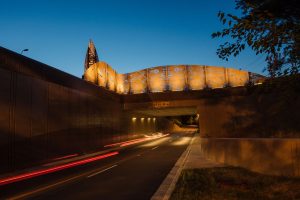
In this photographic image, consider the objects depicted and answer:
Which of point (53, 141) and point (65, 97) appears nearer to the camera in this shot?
point (53, 141)

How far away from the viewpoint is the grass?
8.06 meters

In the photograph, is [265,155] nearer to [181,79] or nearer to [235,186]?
[235,186]

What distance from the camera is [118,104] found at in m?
38.6

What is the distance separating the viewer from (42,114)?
64.5ft

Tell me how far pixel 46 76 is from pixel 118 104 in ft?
60.5

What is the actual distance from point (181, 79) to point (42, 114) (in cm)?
3175

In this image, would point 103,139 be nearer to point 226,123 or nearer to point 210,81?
point 226,123

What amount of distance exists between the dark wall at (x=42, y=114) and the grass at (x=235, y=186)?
36.4ft

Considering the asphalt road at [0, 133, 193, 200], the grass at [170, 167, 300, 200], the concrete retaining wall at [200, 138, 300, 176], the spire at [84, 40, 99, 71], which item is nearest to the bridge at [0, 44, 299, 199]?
the asphalt road at [0, 133, 193, 200]

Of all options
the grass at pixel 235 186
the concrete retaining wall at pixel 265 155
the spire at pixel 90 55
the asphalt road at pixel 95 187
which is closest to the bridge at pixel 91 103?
the concrete retaining wall at pixel 265 155

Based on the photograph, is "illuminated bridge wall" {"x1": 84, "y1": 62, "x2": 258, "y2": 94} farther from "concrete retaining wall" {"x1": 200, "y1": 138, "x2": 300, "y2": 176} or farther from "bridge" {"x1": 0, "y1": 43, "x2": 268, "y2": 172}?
"concrete retaining wall" {"x1": 200, "y1": 138, "x2": 300, "y2": 176}

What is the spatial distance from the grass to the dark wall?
1109cm

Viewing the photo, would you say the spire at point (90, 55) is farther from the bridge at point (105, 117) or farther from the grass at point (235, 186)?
the grass at point (235, 186)

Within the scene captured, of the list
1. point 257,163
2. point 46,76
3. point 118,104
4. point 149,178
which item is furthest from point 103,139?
point 257,163
